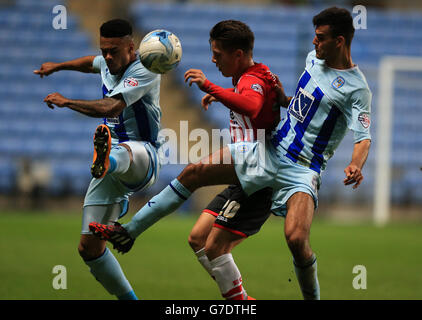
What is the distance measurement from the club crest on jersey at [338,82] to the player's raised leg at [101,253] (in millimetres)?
1949

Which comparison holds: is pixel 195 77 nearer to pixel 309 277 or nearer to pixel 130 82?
pixel 130 82

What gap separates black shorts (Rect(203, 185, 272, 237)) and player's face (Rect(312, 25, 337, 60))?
1.05 metres

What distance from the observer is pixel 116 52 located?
489 cm

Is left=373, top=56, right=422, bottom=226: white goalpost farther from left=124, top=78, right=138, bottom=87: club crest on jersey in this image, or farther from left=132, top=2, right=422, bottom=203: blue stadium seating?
left=124, top=78, right=138, bottom=87: club crest on jersey

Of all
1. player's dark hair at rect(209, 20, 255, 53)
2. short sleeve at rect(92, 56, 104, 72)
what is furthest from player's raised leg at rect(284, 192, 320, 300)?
short sleeve at rect(92, 56, 104, 72)

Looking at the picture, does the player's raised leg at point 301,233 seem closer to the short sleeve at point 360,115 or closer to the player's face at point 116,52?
the short sleeve at point 360,115

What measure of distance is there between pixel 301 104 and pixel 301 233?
3.09 ft

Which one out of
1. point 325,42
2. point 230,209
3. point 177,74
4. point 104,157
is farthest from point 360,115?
point 177,74

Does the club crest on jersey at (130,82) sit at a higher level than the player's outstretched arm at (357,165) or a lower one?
higher

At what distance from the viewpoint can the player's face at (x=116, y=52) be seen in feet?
15.8

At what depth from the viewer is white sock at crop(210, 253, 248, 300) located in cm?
461

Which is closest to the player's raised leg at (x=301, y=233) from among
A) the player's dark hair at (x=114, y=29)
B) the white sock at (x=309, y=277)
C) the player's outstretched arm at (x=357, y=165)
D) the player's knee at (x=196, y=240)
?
the white sock at (x=309, y=277)

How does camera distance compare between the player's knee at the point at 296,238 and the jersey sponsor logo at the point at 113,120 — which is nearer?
the player's knee at the point at 296,238
